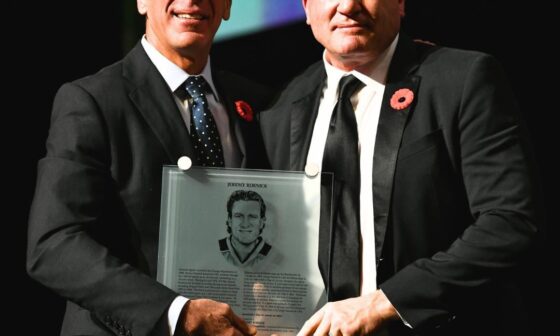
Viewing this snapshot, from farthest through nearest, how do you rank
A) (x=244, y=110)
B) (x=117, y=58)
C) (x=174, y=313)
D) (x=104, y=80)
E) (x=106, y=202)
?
(x=117, y=58) < (x=244, y=110) < (x=104, y=80) < (x=106, y=202) < (x=174, y=313)

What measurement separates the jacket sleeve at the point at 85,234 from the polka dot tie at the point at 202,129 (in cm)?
25

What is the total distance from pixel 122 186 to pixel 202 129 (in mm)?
288

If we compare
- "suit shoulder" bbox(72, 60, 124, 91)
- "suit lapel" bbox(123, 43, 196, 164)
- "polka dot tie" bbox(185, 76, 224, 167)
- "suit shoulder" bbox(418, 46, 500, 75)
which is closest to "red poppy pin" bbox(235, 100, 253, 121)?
"polka dot tie" bbox(185, 76, 224, 167)

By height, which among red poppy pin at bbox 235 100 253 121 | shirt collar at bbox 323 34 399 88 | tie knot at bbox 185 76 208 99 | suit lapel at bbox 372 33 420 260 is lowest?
suit lapel at bbox 372 33 420 260

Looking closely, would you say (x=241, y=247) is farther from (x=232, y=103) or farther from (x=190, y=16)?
(x=190, y=16)

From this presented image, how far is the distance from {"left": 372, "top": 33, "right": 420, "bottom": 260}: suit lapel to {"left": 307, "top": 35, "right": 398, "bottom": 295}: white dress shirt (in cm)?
3

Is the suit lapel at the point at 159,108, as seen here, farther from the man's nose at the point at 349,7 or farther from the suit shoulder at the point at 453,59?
the suit shoulder at the point at 453,59

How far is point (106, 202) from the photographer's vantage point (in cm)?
302

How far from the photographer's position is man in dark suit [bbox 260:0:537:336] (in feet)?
9.59

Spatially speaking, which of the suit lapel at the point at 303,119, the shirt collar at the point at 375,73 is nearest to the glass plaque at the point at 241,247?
the suit lapel at the point at 303,119

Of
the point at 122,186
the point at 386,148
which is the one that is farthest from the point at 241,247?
the point at 386,148

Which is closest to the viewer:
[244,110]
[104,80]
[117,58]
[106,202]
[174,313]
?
[174,313]

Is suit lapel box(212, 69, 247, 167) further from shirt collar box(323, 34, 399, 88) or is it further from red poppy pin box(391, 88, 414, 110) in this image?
red poppy pin box(391, 88, 414, 110)

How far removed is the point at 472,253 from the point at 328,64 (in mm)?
716
